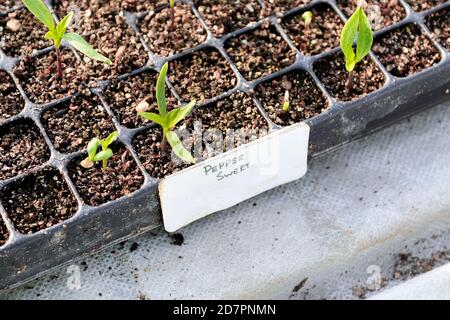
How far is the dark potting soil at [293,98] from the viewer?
4.95 feet

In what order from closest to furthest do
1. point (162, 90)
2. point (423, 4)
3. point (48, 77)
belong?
point (162, 90), point (48, 77), point (423, 4)

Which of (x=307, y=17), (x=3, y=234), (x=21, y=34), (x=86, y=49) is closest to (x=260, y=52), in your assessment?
(x=307, y=17)

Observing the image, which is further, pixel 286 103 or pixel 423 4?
pixel 423 4

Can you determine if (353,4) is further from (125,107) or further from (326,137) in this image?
(125,107)

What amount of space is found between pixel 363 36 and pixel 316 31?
204 millimetres

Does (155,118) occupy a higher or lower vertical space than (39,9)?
lower

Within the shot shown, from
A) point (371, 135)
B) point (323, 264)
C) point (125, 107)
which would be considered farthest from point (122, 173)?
point (371, 135)

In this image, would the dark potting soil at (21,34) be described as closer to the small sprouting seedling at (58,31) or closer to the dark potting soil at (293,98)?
the small sprouting seedling at (58,31)

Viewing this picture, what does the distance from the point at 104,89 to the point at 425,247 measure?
26.1 inches

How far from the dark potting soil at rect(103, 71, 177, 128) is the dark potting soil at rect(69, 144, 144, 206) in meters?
0.06

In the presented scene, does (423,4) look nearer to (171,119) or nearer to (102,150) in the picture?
(171,119)

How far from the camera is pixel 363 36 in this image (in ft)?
4.67

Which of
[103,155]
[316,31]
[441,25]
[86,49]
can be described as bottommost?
[441,25]

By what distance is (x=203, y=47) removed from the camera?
62.4 inches
